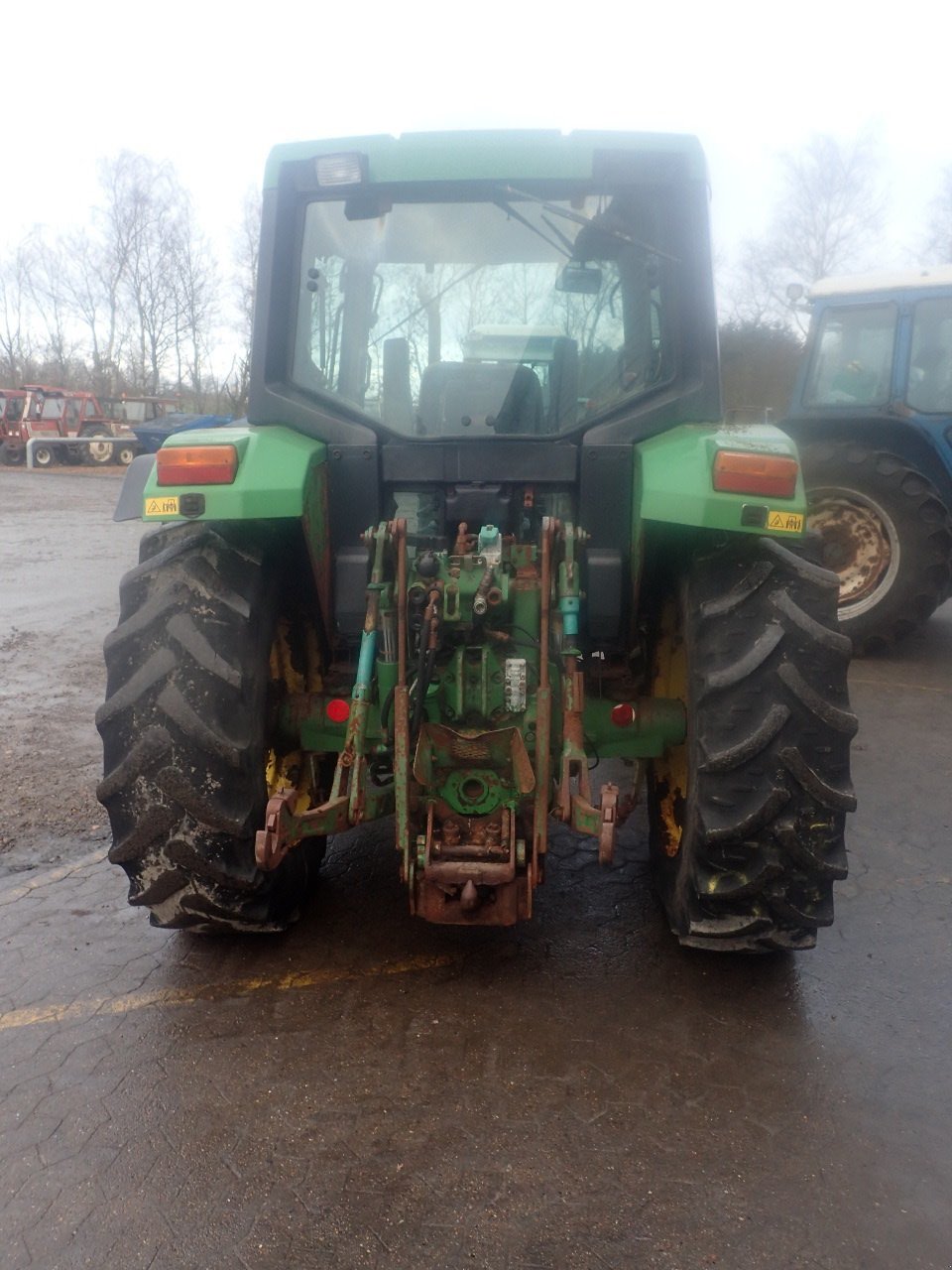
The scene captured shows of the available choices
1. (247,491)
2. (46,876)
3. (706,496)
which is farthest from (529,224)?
(46,876)

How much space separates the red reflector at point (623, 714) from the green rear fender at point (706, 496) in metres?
0.58

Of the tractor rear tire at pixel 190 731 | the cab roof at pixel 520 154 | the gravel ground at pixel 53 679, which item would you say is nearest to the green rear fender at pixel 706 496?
the cab roof at pixel 520 154

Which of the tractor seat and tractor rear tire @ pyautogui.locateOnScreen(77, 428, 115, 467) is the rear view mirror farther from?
tractor rear tire @ pyautogui.locateOnScreen(77, 428, 115, 467)

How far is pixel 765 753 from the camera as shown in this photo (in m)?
2.80

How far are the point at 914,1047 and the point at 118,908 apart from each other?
256 cm

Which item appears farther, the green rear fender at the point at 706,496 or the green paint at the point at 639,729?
the green paint at the point at 639,729

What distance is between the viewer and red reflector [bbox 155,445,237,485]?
9.77ft

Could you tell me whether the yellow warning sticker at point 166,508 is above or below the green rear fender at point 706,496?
below

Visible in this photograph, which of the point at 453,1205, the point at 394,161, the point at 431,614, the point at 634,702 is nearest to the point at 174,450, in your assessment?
the point at 431,614

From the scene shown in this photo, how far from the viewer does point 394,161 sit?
3.25m

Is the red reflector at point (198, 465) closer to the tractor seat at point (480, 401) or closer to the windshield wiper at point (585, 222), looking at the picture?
the tractor seat at point (480, 401)

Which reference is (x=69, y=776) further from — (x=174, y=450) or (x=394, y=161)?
(x=394, y=161)

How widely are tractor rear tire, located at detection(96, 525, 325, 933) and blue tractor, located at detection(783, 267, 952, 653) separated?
4834 mm

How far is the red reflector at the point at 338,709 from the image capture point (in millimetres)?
3201
